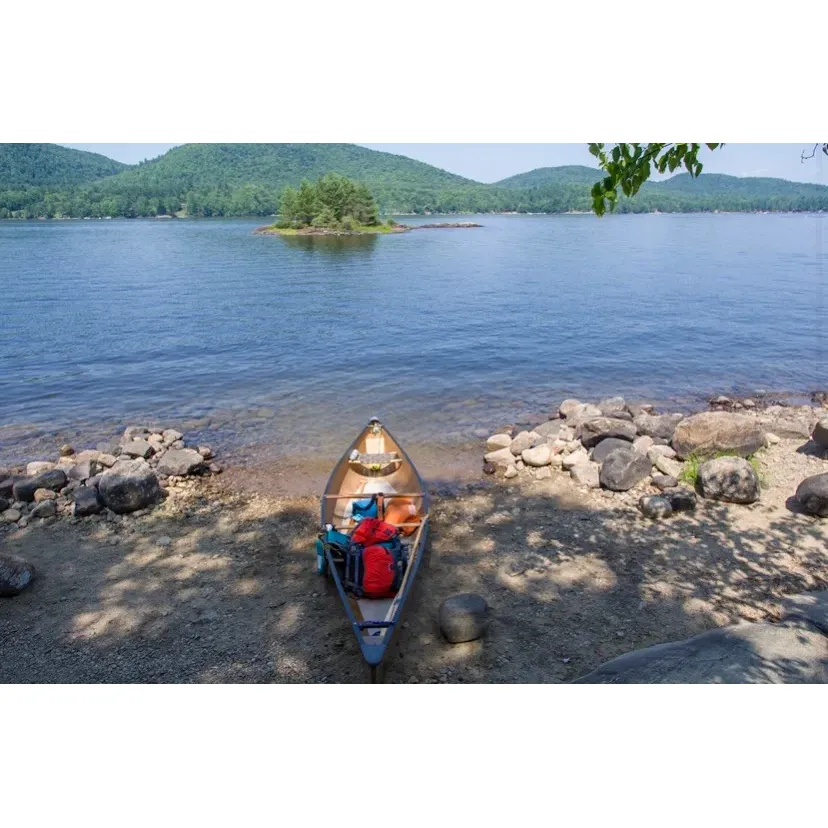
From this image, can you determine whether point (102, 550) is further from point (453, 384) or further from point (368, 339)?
point (368, 339)

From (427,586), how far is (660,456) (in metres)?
3.76

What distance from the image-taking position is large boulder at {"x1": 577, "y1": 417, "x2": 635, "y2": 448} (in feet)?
28.5

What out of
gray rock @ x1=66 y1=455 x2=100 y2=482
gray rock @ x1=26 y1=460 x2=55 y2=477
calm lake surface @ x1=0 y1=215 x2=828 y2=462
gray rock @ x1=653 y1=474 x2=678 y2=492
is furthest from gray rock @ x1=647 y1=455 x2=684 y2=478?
gray rock @ x1=26 y1=460 x2=55 y2=477

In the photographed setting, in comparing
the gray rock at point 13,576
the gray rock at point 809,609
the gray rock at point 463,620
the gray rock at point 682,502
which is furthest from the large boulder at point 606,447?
the gray rock at point 13,576

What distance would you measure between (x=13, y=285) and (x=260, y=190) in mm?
12966

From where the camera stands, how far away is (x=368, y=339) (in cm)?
1669

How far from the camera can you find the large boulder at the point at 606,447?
26.7ft

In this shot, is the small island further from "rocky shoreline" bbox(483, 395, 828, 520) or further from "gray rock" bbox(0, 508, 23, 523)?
"gray rock" bbox(0, 508, 23, 523)

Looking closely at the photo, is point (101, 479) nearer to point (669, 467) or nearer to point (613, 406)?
point (669, 467)

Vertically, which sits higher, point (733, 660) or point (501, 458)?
point (733, 660)

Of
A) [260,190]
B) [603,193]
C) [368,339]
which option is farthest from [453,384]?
[260,190]

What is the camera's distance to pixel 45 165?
26.0 ft

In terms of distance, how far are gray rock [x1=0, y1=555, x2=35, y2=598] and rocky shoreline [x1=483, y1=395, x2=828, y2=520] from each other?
210 inches

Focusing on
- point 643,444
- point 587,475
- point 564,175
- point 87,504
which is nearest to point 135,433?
point 87,504
